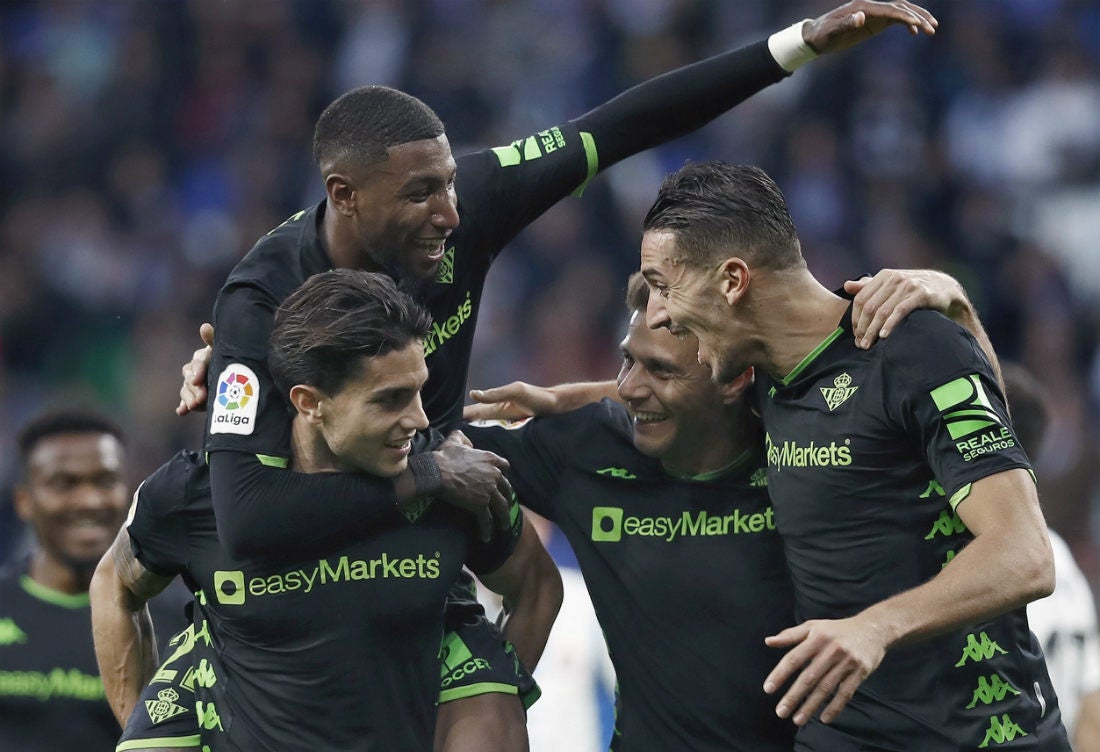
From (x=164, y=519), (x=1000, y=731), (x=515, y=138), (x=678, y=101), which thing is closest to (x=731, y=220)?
(x=678, y=101)

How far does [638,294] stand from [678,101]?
60 cm

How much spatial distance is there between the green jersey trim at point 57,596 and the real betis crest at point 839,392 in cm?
348

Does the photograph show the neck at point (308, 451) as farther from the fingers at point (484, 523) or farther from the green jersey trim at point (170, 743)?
the green jersey trim at point (170, 743)

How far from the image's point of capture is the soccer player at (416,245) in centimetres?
425

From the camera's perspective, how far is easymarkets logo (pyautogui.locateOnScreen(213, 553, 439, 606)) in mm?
4340

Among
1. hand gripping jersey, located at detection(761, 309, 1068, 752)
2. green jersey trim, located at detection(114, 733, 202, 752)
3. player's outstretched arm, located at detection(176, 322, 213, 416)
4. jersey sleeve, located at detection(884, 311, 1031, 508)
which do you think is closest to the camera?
jersey sleeve, located at detection(884, 311, 1031, 508)

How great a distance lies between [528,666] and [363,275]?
52.8 inches

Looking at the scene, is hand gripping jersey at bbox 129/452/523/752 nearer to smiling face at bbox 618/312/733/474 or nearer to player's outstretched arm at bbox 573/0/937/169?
smiling face at bbox 618/312/733/474

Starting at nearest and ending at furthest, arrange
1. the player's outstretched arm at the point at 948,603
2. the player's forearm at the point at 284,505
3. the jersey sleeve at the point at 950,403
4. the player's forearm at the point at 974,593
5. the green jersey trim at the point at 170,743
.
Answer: the player's outstretched arm at the point at 948,603 < the player's forearm at the point at 974,593 < the jersey sleeve at the point at 950,403 < the player's forearm at the point at 284,505 < the green jersey trim at the point at 170,743

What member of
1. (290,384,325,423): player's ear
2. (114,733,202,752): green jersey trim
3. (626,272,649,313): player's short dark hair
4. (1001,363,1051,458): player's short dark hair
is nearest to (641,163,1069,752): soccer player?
(626,272,649,313): player's short dark hair

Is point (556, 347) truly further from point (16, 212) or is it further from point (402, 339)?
point (402, 339)

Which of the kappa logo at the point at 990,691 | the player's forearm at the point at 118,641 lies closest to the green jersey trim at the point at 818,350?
the kappa logo at the point at 990,691

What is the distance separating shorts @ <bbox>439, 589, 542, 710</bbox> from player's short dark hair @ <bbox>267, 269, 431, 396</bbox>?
Answer: 2.87ft

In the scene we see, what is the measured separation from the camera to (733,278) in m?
4.24
